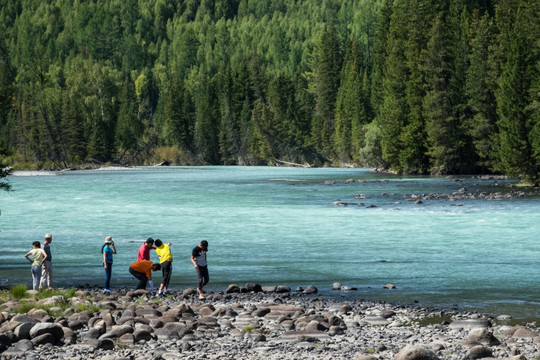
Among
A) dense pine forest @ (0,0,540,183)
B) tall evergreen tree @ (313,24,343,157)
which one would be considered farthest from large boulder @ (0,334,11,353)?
tall evergreen tree @ (313,24,343,157)

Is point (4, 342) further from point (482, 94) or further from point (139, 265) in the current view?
point (482, 94)

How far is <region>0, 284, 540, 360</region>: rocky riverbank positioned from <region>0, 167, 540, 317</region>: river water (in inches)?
96.0

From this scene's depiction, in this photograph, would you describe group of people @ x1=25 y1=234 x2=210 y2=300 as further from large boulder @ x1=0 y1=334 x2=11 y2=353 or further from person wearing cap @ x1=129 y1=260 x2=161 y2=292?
large boulder @ x1=0 y1=334 x2=11 y2=353

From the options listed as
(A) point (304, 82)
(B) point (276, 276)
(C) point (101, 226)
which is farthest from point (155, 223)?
(A) point (304, 82)

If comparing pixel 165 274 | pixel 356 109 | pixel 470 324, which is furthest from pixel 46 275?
pixel 356 109

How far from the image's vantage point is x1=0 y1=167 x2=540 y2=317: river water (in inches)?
1012

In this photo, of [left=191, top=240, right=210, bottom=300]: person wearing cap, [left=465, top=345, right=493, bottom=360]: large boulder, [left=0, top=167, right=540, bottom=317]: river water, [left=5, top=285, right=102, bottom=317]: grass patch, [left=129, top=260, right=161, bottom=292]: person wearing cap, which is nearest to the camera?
[left=465, top=345, right=493, bottom=360]: large boulder

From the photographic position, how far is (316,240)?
1480 inches

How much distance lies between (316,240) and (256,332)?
63.8 ft

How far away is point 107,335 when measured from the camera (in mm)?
17719

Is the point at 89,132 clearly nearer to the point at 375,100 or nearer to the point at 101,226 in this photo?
the point at 375,100

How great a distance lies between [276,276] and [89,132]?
139 m

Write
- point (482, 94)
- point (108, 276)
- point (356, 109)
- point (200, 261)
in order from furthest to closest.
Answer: point (356, 109) < point (482, 94) < point (108, 276) < point (200, 261)

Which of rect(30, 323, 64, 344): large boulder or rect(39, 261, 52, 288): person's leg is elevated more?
rect(39, 261, 52, 288): person's leg
